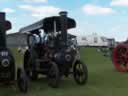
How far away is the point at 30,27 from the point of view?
520 inches

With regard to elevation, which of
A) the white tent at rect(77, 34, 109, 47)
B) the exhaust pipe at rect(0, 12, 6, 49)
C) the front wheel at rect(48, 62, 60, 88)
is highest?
the white tent at rect(77, 34, 109, 47)

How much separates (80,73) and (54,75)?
1086 millimetres

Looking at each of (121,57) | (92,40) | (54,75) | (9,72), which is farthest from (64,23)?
(92,40)

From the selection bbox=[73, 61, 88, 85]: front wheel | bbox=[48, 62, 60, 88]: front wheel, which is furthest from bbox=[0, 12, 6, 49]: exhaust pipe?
bbox=[73, 61, 88, 85]: front wheel

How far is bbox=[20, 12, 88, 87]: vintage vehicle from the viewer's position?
1163 centimetres

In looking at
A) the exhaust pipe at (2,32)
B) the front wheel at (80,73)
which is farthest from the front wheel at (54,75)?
the exhaust pipe at (2,32)

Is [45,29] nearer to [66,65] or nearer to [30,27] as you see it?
[30,27]

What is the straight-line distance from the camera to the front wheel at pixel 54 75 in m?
11.0

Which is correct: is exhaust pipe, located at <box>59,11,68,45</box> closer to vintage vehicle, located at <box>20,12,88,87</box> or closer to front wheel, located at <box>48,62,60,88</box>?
vintage vehicle, located at <box>20,12,88,87</box>

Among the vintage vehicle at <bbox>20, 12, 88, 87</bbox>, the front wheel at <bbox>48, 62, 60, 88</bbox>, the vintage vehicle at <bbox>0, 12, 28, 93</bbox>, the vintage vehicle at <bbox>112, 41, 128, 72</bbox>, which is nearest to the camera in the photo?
the vintage vehicle at <bbox>0, 12, 28, 93</bbox>

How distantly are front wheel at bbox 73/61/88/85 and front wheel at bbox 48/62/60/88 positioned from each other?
93cm

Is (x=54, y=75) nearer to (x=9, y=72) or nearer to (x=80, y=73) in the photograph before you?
(x=80, y=73)

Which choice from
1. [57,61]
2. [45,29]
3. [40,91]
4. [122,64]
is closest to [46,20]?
[45,29]

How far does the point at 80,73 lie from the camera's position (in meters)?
12.0
